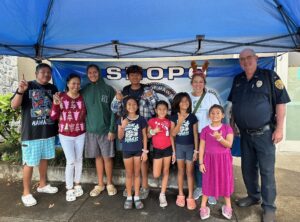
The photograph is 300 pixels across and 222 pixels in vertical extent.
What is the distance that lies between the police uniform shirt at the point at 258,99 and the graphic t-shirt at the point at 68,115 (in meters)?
2.17

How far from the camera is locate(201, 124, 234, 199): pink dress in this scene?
3.13 meters

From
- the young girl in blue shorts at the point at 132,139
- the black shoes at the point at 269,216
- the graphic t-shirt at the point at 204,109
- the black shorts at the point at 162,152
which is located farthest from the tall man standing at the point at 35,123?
the black shoes at the point at 269,216

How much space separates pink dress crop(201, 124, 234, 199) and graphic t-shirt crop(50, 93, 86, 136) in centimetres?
176

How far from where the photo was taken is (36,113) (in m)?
3.60

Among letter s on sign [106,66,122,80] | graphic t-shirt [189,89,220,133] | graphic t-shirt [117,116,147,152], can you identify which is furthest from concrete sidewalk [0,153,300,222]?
letter s on sign [106,66,122,80]

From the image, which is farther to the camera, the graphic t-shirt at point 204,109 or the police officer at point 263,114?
the graphic t-shirt at point 204,109

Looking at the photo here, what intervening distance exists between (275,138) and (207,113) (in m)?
0.87

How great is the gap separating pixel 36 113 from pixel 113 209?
66.8 inches

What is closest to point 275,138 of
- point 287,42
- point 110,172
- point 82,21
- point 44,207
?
point 287,42

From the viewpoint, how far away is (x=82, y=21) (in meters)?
3.04

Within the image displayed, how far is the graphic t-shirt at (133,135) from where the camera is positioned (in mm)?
3436

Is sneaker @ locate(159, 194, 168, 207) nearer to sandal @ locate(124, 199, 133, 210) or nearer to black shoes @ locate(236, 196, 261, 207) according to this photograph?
sandal @ locate(124, 199, 133, 210)

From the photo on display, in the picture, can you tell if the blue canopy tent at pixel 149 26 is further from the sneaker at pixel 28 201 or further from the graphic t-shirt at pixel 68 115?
the sneaker at pixel 28 201

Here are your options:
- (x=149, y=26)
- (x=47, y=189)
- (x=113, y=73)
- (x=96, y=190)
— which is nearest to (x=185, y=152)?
(x=96, y=190)
